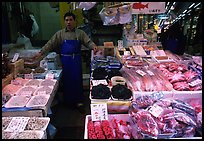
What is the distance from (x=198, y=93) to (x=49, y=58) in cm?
399

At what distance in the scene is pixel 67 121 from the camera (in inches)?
193

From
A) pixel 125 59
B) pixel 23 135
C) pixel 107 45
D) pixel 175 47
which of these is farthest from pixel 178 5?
pixel 23 135

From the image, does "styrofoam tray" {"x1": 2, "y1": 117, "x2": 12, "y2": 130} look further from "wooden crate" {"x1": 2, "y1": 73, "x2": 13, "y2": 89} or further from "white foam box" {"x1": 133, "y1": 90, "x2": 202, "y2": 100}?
"white foam box" {"x1": 133, "y1": 90, "x2": 202, "y2": 100}

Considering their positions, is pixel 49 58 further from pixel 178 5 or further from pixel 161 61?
pixel 178 5

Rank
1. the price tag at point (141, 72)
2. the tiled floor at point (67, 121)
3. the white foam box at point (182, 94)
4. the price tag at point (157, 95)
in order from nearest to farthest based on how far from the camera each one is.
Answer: the price tag at point (157, 95)
the white foam box at point (182, 94)
the price tag at point (141, 72)
the tiled floor at point (67, 121)

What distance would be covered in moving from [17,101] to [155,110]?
2061 mm

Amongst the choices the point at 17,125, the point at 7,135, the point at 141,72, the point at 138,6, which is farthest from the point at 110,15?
the point at 7,135

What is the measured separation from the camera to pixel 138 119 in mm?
2266

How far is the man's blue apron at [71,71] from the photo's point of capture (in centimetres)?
538

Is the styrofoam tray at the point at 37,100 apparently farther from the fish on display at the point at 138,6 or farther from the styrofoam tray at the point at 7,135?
the fish on display at the point at 138,6

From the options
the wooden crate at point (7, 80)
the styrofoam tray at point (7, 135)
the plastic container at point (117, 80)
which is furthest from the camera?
the wooden crate at point (7, 80)

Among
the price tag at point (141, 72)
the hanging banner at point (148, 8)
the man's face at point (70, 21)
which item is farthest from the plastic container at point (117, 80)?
the man's face at point (70, 21)

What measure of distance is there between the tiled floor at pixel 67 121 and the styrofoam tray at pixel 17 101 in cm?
122

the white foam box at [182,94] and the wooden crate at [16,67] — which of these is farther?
the wooden crate at [16,67]
